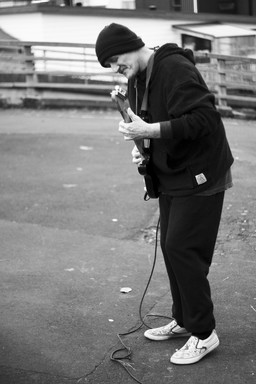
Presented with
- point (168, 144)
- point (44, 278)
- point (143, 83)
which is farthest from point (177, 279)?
point (44, 278)

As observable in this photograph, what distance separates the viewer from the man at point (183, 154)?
3758mm

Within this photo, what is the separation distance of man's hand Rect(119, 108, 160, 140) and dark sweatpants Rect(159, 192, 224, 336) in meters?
0.43

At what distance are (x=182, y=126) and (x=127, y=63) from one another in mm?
468

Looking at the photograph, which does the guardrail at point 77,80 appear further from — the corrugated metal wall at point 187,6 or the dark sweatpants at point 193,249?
the dark sweatpants at point 193,249

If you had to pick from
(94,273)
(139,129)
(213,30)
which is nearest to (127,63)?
(139,129)

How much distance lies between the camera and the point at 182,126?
12.2 feet

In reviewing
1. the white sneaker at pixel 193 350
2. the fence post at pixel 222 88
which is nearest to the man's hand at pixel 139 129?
the white sneaker at pixel 193 350

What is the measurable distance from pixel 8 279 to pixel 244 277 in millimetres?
1743

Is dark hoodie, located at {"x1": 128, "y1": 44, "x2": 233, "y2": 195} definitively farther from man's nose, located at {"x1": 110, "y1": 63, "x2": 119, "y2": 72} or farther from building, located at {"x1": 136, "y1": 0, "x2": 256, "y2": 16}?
building, located at {"x1": 136, "y1": 0, "x2": 256, "y2": 16}

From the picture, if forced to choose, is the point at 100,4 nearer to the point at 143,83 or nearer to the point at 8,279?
the point at 8,279

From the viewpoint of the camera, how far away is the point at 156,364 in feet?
13.6

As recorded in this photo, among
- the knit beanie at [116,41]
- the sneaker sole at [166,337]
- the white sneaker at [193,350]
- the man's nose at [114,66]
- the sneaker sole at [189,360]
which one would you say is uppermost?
the knit beanie at [116,41]

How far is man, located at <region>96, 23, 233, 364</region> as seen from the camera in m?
3.76

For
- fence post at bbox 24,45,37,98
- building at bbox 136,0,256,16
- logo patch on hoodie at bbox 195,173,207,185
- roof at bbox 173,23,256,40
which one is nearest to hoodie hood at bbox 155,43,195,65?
logo patch on hoodie at bbox 195,173,207,185
